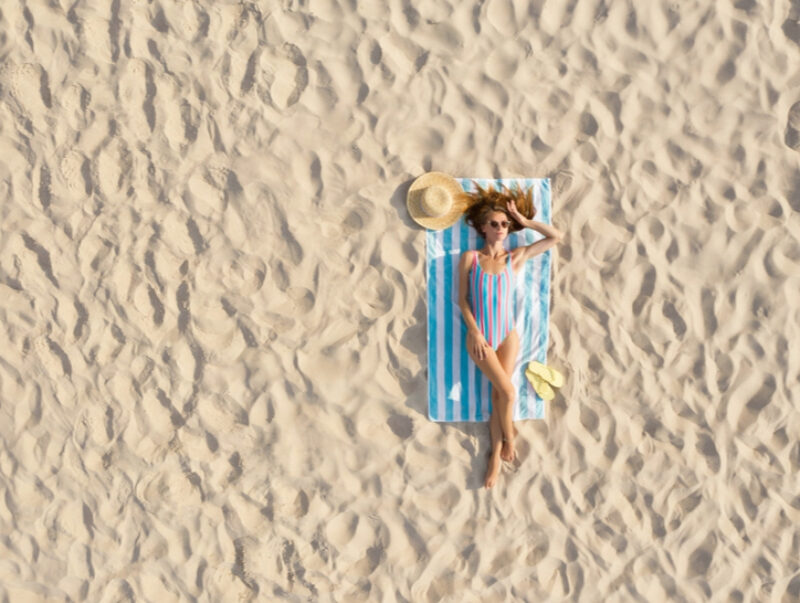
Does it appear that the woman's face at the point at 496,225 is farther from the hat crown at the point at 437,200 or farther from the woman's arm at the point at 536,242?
the hat crown at the point at 437,200

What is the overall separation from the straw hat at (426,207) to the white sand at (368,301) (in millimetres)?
80

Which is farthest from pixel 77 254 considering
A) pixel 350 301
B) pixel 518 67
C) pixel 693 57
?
pixel 693 57

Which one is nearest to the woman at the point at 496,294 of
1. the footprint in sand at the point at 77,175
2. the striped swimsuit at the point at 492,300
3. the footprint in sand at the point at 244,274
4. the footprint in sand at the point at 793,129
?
the striped swimsuit at the point at 492,300

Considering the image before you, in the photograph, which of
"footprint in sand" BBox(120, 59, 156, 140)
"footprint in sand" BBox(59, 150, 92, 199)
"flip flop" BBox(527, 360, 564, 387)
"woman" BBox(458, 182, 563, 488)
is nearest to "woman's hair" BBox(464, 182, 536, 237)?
"woman" BBox(458, 182, 563, 488)

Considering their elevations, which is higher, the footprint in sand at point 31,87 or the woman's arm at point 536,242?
the footprint in sand at point 31,87

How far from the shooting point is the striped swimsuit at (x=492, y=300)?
3.48 metres

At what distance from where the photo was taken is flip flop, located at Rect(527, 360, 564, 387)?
3.56 meters

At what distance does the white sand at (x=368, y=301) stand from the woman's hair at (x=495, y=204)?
0.45 ft

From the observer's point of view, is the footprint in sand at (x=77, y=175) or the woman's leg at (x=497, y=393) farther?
the footprint in sand at (x=77, y=175)

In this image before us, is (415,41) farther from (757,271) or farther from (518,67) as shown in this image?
(757,271)

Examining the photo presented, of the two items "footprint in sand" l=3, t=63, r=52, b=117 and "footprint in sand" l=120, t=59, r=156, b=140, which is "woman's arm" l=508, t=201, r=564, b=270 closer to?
"footprint in sand" l=120, t=59, r=156, b=140

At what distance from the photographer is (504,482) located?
361cm

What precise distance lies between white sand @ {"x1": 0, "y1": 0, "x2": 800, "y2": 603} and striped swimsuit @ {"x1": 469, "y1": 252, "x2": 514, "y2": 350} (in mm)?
294

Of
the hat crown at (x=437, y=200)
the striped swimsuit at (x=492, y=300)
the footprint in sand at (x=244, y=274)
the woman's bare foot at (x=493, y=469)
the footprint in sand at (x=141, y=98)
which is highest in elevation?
the footprint in sand at (x=141, y=98)
